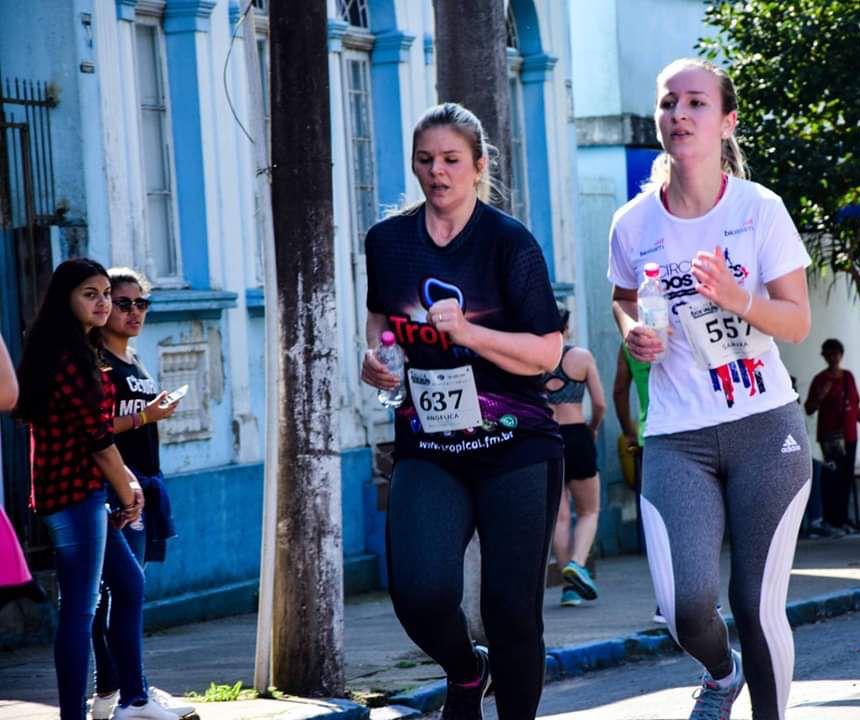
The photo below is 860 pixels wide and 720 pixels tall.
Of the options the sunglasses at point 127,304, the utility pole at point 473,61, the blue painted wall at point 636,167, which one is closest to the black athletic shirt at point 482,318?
the sunglasses at point 127,304

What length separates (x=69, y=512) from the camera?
25.5 ft

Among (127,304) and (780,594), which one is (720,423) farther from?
(127,304)

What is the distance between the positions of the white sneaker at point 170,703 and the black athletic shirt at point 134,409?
3.10ft

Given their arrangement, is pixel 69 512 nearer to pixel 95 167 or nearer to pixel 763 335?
pixel 763 335

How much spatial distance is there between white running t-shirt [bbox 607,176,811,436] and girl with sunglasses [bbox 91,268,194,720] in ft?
9.42

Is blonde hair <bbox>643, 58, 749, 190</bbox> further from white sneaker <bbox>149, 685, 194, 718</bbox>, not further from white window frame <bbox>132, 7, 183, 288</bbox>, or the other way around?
white window frame <bbox>132, 7, 183, 288</bbox>

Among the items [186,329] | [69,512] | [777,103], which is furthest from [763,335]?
[777,103]

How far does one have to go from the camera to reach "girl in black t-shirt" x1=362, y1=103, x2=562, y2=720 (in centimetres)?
623

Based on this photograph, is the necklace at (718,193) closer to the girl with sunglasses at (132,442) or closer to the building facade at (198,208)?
the girl with sunglasses at (132,442)

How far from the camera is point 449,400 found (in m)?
6.25

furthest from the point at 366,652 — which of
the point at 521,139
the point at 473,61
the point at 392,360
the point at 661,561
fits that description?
the point at 521,139

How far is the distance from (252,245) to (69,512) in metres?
6.93

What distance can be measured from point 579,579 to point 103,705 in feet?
16.9

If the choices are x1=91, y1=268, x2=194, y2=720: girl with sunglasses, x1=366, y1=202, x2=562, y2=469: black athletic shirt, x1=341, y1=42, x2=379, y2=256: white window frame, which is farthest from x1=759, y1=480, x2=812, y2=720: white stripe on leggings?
x1=341, y1=42, x2=379, y2=256: white window frame
